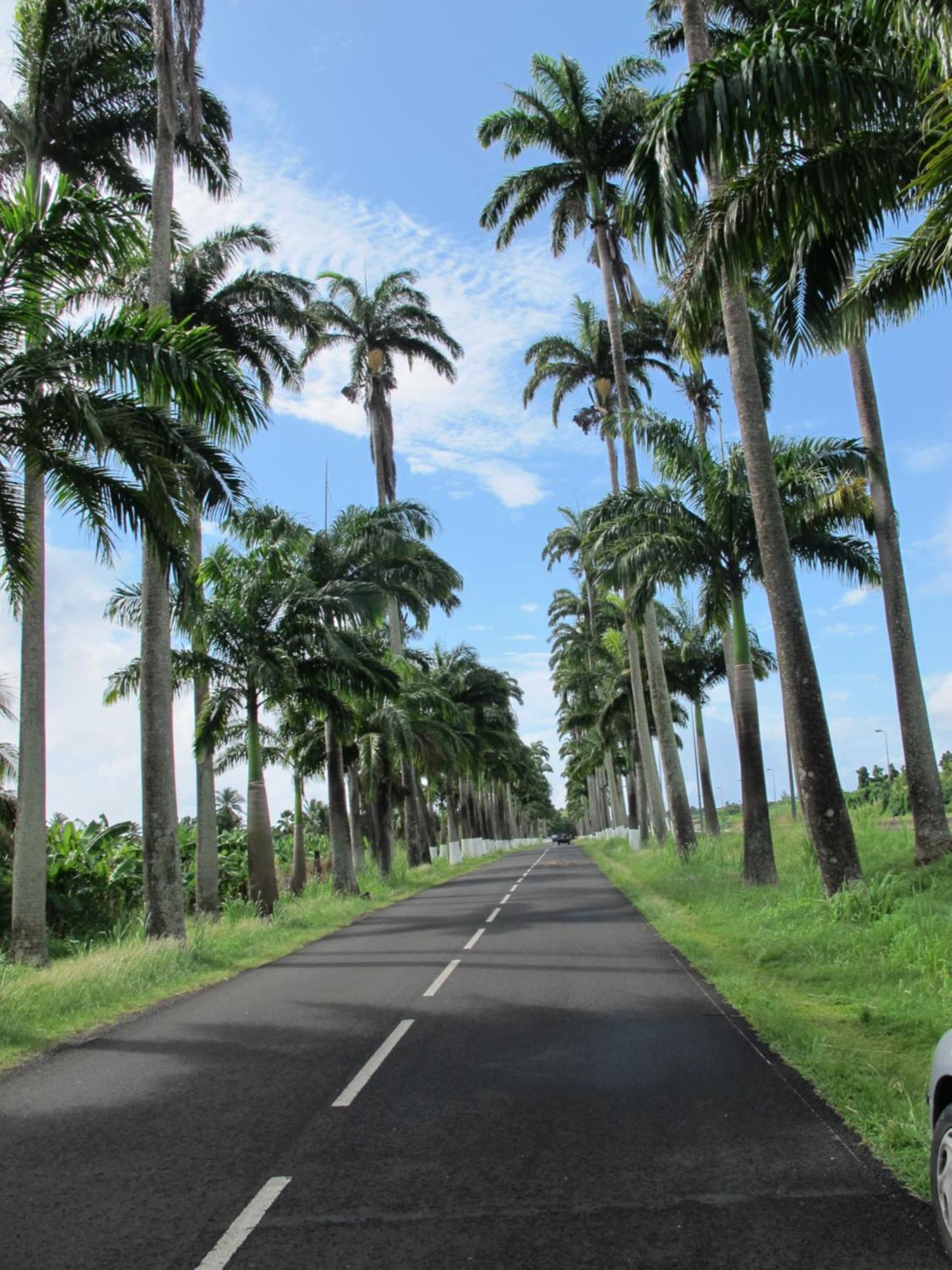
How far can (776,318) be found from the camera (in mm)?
12133

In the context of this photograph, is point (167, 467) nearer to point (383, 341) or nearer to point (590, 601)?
point (383, 341)

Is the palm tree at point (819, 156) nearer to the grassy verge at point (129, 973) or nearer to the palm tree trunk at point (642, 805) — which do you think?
the grassy verge at point (129, 973)

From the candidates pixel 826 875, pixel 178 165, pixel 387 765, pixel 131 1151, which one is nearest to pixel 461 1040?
pixel 131 1151

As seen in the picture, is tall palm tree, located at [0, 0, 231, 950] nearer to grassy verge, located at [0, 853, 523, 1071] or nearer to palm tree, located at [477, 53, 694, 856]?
grassy verge, located at [0, 853, 523, 1071]

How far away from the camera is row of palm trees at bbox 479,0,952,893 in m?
8.87

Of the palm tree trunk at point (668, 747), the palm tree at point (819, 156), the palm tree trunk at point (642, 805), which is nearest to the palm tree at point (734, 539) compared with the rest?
the palm tree at point (819, 156)

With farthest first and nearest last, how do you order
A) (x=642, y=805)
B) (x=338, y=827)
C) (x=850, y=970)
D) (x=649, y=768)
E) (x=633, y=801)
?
(x=633, y=801)
(x=642, y=805)
(x=649, y=768)
(x=338, y=827)
(x=850, y=970)

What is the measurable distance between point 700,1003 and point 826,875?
5399mm

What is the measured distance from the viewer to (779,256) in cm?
1152

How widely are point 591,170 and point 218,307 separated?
39.4 ft

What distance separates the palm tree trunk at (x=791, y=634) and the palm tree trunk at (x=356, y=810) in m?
22.7

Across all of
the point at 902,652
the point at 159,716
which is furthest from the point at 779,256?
the point at 159,716

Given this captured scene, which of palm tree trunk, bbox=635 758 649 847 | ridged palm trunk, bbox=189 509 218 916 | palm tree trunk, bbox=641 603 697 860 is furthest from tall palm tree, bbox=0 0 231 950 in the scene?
palm tree trunk, bbox=635 758 649 847

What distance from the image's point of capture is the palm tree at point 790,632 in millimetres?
13516
